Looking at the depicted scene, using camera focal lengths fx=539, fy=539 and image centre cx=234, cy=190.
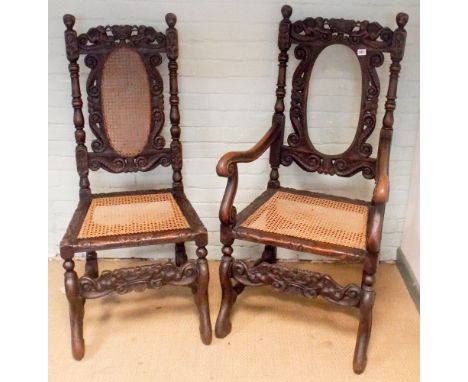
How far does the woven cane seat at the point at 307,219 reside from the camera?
2.00 meters

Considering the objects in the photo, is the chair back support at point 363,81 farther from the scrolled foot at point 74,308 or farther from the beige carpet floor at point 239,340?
the scrolled foot at point 74,308

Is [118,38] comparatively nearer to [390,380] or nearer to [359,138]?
[359,138]

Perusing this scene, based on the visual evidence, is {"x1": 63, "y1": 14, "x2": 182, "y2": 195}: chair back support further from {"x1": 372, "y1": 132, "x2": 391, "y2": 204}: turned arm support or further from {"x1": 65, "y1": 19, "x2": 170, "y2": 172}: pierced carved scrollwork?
{"x1": 372, "y1": 132, "x2": 391, "y2": 204}: turned arm support

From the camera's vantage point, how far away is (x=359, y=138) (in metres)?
2.23

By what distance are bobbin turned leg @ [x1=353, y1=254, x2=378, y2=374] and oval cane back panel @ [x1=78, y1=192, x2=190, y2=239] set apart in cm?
69

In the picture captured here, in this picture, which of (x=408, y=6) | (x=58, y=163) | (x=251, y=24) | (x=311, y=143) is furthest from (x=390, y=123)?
(x=58, y=163)

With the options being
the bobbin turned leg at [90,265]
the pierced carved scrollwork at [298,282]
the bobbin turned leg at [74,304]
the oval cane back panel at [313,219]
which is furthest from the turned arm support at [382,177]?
the bobbin turned leg at [90,265]

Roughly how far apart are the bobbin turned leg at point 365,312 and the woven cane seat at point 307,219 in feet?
0.22

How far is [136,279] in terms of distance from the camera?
2.06m

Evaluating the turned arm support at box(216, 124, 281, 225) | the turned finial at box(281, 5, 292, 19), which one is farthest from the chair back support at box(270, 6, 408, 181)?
the turned arm support at box(216, 124, 281, 225)

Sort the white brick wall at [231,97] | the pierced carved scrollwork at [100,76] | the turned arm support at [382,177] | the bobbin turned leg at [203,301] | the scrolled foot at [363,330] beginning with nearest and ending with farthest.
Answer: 1. the turned arm support at [382,177]
2. the scrolled foot at [363,330]
3. the bobbin turned leg at [203,301]
4. the pierced carved scrollwork at [100,76]
5. the white brick wall at [231,97]

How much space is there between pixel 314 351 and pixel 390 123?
957mm

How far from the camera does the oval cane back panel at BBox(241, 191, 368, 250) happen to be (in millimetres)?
2004

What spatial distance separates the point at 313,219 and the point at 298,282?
0.85 ft
